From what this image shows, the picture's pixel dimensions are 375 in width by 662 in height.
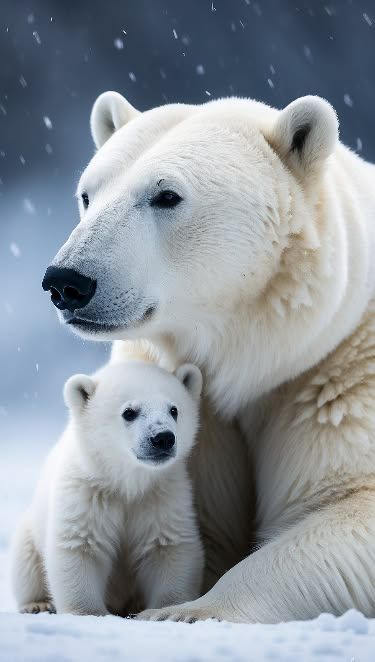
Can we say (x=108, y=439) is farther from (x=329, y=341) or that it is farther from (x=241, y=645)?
(x=241, y=645)

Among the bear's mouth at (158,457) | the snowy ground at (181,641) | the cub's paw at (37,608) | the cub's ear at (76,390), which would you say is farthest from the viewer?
the cub's paw at (37,608)

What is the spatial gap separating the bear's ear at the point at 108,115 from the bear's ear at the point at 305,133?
72cm

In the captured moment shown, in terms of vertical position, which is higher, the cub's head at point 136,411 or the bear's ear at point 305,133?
the bear's ear at point 305,133

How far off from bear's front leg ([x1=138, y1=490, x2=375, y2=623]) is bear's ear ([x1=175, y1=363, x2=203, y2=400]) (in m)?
0.64

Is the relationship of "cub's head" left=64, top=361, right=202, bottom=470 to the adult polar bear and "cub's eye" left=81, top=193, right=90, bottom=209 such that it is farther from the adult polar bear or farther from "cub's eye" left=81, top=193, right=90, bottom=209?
"cub's eye" left=81, top=193, right=90, bottom=209

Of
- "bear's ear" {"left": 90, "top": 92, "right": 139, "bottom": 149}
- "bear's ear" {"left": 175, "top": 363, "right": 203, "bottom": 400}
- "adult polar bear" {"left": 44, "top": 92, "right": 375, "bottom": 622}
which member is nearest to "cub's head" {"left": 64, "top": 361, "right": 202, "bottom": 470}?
"bear's ear" {"left": 175, "top": 363, "right": 203, "bottom": 400}

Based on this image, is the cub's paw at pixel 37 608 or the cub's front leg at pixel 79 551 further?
the cub's paw at pixel 37 608

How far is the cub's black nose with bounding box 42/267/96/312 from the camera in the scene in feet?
9.30

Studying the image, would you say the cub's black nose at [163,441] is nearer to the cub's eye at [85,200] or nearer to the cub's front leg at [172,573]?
the cub's front leg at [172,573]

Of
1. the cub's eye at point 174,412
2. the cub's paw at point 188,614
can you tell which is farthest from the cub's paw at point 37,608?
the cub's eye at point 174,412

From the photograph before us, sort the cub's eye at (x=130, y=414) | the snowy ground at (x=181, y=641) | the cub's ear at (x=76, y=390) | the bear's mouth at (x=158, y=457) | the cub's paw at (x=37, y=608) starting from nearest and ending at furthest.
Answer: the snowy ground at (x=181, y=641) < the bear's mouth at (x=158, y=457) < the cub's eye at (x=130, y=414) < the cub's ear at (x=76, y=390) < the cub's paw at (x=37, y=608)

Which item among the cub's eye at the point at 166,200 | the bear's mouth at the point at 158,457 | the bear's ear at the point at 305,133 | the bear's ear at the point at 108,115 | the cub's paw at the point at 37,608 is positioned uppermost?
the bear's ear at the point at 108,115

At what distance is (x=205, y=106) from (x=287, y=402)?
1023mm

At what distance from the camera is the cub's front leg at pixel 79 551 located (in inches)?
128
